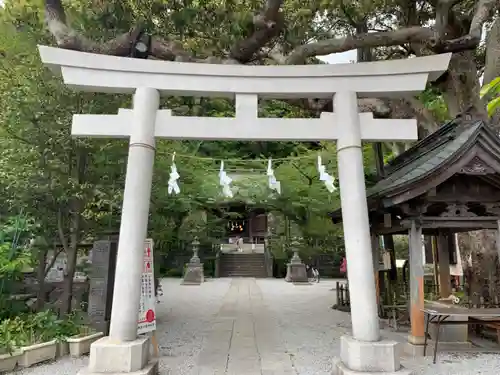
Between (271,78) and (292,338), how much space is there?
528 centimetres

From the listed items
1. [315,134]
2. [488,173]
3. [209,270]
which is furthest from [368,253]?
[209,270]

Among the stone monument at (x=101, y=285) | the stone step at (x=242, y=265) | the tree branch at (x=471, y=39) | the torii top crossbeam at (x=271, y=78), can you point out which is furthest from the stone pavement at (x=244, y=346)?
the stone step at (x=242, y=265)

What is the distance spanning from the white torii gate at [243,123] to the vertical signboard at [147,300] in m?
0.58

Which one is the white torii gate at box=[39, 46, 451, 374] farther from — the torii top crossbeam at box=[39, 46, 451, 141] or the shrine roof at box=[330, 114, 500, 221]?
the shrine roof at box=[330, 114, 500, 221]

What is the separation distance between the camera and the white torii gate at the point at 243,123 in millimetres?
4859

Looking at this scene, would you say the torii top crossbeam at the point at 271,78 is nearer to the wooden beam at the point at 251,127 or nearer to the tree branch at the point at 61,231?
the wooden beam at the point at 251,127

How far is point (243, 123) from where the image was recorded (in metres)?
5.38

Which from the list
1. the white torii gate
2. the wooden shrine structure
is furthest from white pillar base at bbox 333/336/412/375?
the wooden shrine structure

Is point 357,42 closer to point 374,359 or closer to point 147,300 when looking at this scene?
point 374,359

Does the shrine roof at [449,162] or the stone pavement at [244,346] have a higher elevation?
the shrine roof at [449,162]

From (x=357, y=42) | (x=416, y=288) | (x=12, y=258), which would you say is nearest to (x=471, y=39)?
(x=357, y=42)

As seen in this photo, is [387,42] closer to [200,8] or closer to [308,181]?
[200,8]

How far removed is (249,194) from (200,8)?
1577 cm

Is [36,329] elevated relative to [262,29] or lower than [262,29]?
lower
